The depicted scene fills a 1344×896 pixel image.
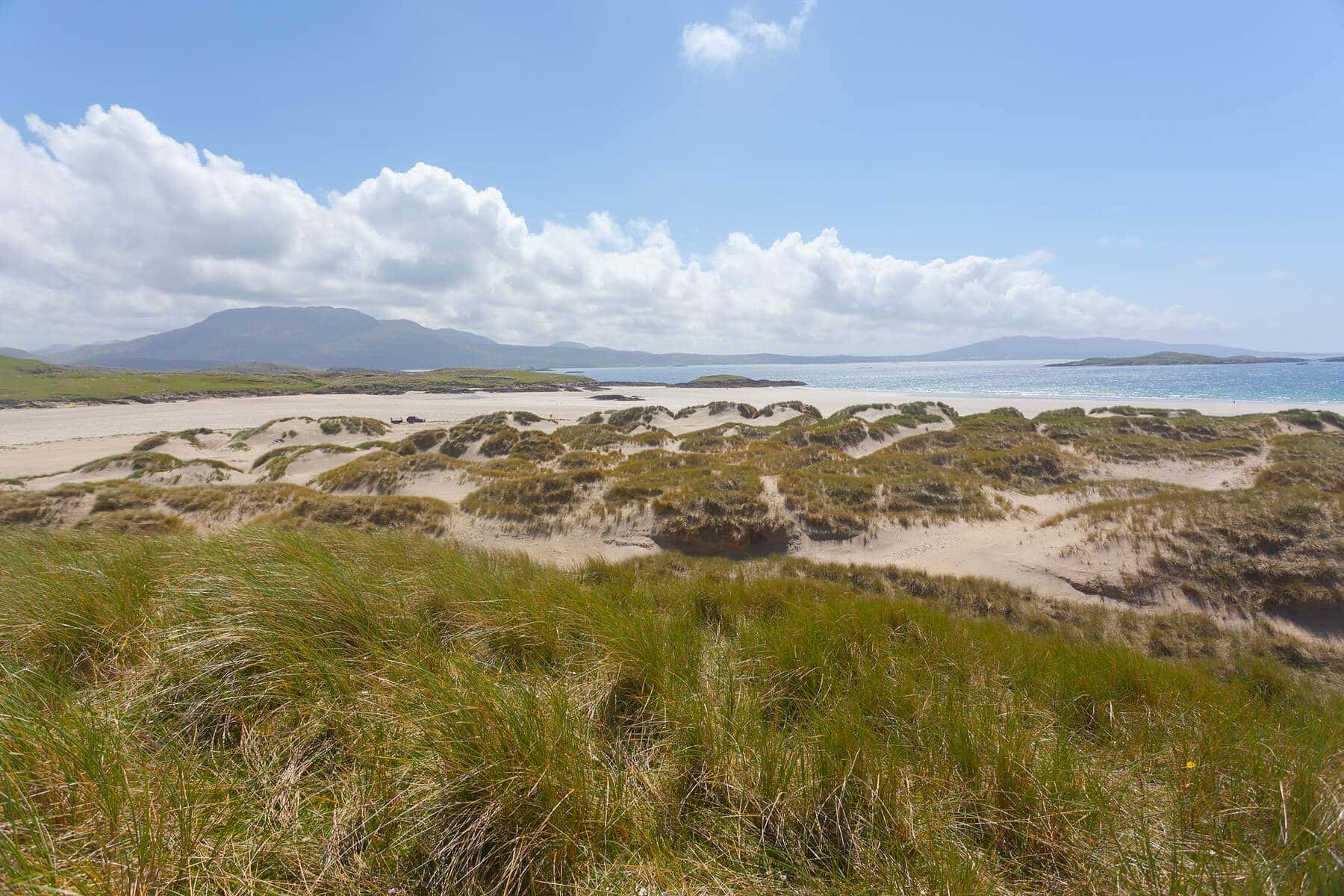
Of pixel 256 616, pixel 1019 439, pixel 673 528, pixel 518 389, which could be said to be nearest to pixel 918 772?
pixel 256 616

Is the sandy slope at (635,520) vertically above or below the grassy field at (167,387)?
below

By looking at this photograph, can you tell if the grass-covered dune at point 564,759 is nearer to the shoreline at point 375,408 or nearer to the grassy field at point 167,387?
the shoreline at point 375,408

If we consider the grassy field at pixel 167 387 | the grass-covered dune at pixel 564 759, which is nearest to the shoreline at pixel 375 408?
the grassy field at pixel 167 387

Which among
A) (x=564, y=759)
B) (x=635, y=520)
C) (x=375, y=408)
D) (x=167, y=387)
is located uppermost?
(x=167, y=387)

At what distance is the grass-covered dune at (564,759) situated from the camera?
185 centimetres

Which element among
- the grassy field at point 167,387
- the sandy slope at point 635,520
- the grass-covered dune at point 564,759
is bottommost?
the sandy slope at point 635,520

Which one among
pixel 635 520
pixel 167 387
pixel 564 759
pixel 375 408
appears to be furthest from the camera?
pixel 167 387

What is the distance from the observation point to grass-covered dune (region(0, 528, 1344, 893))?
185 cm

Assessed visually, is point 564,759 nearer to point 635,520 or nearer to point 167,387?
point 635,520

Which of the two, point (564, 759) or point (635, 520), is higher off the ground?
point (564, 759)

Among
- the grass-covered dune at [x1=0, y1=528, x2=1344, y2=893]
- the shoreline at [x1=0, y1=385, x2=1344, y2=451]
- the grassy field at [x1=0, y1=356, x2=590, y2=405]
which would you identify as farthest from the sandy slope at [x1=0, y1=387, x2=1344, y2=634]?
the grassy field at [x1=0, y1=356, x2=590, y2=405]

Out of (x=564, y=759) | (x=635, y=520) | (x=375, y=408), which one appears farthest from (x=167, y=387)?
(x=564, y=759)

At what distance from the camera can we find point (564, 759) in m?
2.21

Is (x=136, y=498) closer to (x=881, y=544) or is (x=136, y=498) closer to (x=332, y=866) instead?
(x=332, y=866)
